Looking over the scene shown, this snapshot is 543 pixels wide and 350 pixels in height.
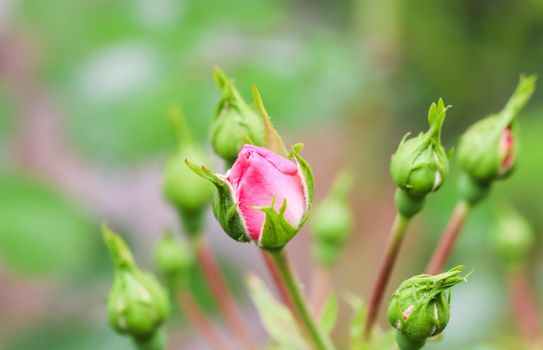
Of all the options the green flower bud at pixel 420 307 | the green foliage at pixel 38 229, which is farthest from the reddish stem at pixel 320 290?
the green foliage at pixel 38 229

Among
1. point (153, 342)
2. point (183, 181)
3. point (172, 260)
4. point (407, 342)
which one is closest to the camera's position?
point (407, 342)

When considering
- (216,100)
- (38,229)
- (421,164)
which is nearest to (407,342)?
(421,164)

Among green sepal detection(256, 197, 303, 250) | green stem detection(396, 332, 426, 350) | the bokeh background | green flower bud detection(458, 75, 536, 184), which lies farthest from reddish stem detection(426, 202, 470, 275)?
the bokeh background

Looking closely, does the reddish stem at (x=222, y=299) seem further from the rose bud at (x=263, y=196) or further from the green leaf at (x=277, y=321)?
the rose bud at (x=263, y=196)

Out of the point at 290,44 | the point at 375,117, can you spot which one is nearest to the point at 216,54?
the point at 290,44

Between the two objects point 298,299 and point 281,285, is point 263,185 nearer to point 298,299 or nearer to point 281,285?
point 298,299

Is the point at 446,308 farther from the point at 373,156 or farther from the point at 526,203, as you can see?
the point at 373,156
